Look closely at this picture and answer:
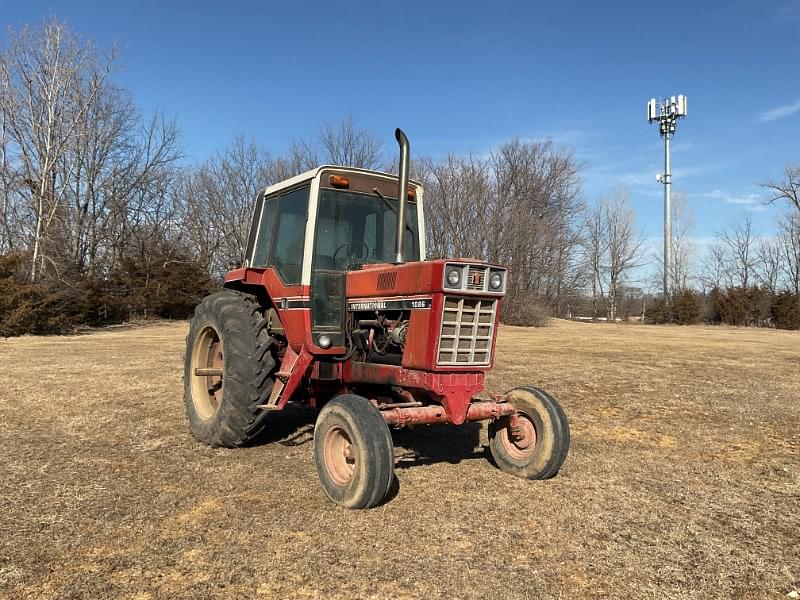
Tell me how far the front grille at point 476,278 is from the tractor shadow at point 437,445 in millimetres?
1713

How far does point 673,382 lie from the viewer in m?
10.4

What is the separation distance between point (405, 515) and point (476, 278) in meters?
1.68

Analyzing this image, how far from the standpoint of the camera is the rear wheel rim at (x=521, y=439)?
4.79 m

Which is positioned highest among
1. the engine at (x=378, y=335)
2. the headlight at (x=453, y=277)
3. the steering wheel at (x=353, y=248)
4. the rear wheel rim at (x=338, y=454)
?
the steering wheel at (x=353, y=248)

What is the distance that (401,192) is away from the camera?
187 inches

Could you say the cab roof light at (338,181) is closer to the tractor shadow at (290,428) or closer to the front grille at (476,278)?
the front grille at (476,278)

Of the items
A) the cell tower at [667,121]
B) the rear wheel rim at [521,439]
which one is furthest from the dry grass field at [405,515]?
the cell tower at [667,121]

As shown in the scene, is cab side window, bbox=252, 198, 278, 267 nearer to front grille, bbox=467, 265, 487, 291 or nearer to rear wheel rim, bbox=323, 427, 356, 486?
rear wheel rim, bbox=323, 427, 356, 486

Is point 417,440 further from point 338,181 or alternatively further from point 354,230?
point 338,181

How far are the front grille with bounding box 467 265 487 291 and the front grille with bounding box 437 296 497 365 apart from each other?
10cm

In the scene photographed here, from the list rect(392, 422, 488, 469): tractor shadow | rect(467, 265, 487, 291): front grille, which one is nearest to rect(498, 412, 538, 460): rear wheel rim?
rect(392, 422, 488, 469): tractor shadow

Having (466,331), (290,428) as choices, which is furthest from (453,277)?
(290,428)

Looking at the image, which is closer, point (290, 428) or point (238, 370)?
point (238, 370)

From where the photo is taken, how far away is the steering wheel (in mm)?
5203
